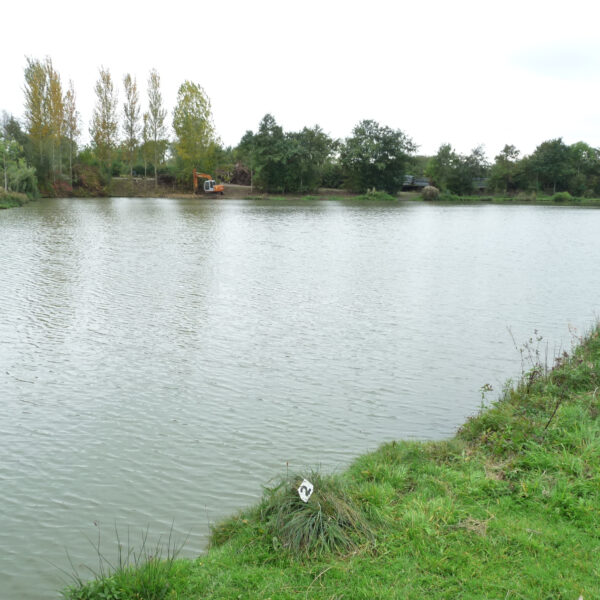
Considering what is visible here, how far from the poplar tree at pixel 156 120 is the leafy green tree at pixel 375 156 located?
26.1 m

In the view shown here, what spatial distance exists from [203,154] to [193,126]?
3.67 metres

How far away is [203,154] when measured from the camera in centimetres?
7144

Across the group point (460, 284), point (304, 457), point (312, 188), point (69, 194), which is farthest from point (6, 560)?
point (312, 188)

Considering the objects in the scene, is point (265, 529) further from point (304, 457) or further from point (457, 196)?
point (457, 196)

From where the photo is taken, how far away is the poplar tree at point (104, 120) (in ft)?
240

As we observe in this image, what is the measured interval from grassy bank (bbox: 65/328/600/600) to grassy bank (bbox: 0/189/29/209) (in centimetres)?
4517

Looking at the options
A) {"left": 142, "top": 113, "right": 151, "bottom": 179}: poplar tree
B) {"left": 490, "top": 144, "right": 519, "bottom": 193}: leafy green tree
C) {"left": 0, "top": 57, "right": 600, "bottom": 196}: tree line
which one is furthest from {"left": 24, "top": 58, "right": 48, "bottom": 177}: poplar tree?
{"left": 490, "top": 144, "right": 519, "bottom": 193}: leafy green tree

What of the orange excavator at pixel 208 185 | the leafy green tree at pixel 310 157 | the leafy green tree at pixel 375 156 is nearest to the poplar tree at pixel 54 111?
the orange excavator at pixel 208 185

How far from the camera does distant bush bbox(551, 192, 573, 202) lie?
8606cm

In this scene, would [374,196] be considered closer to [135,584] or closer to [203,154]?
[203,154]

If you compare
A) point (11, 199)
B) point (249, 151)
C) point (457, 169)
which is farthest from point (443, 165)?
point (11, 199)

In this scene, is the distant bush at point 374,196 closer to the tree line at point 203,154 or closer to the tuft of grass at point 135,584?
the tree line at point 203,154

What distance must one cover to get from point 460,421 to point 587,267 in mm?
17355

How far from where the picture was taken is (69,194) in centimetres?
6538
